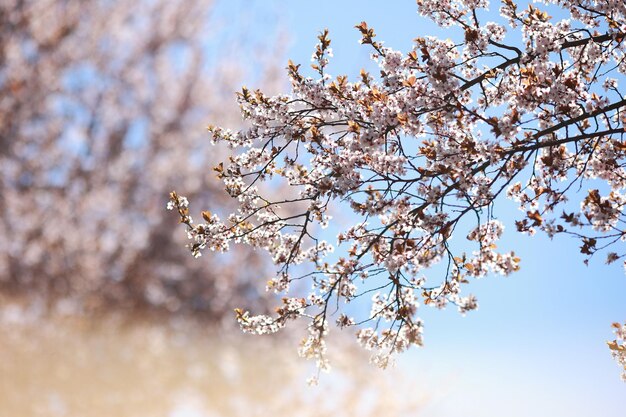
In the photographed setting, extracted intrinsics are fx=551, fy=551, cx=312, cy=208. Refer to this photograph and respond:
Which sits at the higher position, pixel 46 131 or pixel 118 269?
pixel 46 131

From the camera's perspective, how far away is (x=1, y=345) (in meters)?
8.38

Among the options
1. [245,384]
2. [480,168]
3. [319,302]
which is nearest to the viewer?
[480,168]

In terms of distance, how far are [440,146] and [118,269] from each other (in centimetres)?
738

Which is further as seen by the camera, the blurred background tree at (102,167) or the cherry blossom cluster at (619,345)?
the blurred background tree at (102,167)

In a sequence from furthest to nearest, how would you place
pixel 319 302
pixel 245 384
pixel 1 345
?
pixel 245 384 → pixel 1 345 → pixel 319 302

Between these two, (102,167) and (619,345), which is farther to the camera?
(102,167)

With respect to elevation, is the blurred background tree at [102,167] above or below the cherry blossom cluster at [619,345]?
above

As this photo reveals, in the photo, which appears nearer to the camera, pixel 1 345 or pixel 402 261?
pixel 402 261

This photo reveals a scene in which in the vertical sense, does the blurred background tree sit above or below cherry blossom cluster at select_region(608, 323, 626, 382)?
above

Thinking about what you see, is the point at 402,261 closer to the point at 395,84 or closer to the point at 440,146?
the point at 440,146

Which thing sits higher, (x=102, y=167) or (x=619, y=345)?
(x=102, y=167)

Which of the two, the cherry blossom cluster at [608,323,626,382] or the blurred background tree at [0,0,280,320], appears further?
the blurred background tree at [0,0,280,320]

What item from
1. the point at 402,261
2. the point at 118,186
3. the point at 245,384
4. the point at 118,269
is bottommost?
the point at 402,261

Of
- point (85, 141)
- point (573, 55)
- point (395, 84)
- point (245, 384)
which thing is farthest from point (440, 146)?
point (85, 141)
